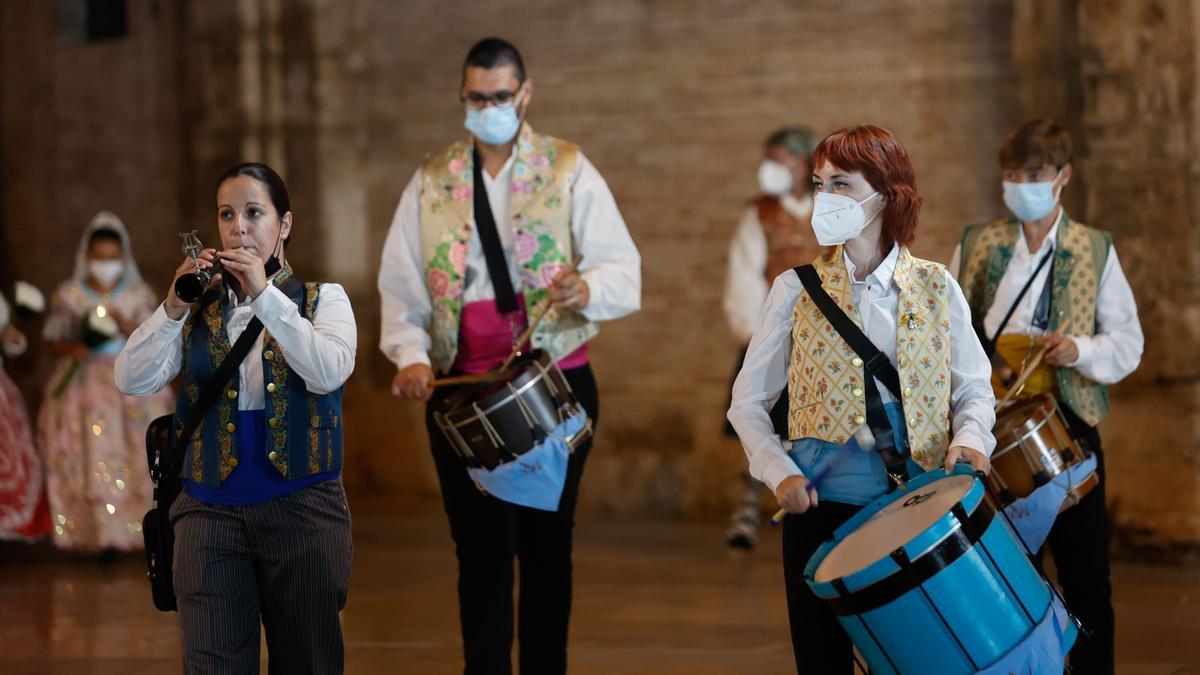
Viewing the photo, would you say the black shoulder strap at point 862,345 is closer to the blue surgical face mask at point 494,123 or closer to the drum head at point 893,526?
the drum head at point 893,526

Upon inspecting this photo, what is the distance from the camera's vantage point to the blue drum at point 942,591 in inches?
122

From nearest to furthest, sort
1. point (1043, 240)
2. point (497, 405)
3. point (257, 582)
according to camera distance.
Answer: point (257, 582) < point (497, 405) < point (1043, 240)

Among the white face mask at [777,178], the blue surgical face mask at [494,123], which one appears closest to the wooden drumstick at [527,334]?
the blue surgical face mask at [494,123]

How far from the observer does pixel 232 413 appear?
3.66 m

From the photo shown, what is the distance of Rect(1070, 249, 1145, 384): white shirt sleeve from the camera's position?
459cm

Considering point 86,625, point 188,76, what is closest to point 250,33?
point 188,76

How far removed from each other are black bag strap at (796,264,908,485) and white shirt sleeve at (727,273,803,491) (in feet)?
0.45

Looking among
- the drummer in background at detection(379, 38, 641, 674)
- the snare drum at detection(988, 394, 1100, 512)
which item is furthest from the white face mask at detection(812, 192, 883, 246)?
the drummer in background at detection(379, 38, 641, 674)

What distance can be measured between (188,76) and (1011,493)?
23.8ft

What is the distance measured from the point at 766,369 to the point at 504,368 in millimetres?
1034

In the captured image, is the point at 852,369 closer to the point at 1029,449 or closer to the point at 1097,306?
the point at 1029,449

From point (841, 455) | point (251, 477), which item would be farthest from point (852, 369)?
point (251, 477)

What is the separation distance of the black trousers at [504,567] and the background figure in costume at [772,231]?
3.26 metres

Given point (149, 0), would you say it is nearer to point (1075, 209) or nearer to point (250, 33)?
point (250, 33)
